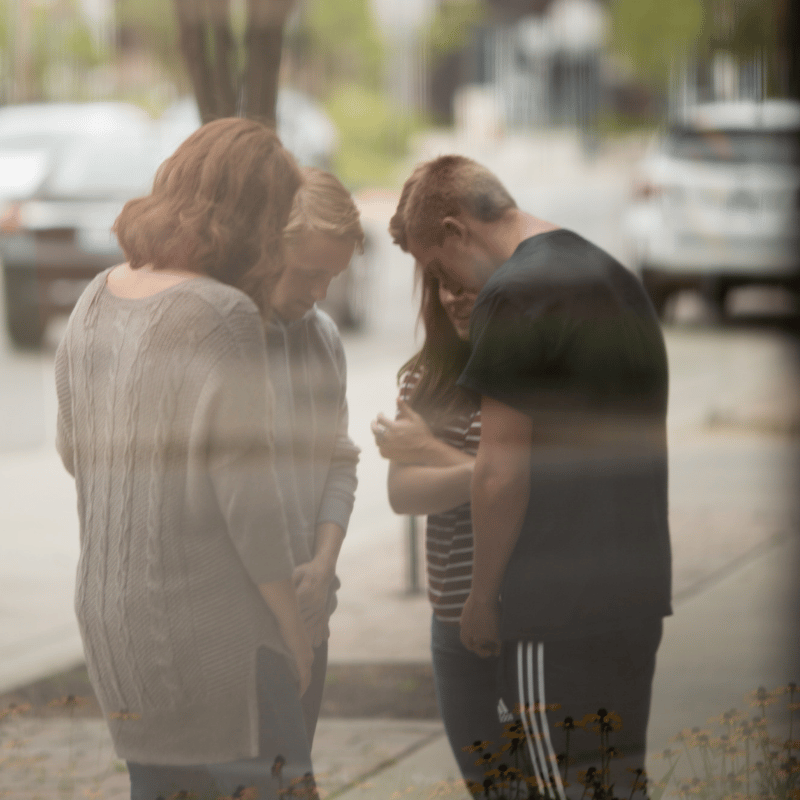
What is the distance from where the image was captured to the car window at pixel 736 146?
9.47 feet

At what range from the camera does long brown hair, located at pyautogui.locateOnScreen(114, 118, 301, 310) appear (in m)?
2.10

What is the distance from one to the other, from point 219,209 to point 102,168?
1241 millimetres

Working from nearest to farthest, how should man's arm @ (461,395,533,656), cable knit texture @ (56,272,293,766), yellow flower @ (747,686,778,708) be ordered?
cable knit texture @ (56,272,293,766), man's arm @ (461,395,533,656), yellow flower @ (747,686,778,708)

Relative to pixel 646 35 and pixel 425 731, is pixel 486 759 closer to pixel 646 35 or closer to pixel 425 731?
pixel 425 731

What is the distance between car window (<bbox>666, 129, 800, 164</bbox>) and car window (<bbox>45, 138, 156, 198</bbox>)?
1.27m

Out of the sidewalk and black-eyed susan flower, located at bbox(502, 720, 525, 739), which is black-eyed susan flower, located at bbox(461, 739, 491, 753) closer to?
black-eyed susan flower, located at bbox(502, 720, 525, 739)

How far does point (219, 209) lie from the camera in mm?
2131

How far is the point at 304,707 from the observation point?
2.44 metres

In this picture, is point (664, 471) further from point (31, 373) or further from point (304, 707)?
point (31, 373)

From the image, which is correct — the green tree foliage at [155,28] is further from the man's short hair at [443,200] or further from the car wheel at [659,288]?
the car wheel at [659,288]

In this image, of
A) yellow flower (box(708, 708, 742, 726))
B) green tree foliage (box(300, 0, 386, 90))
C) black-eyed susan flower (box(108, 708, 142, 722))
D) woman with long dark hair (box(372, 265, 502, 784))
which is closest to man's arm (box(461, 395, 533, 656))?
woman with long dark hair (box(372, 265, 502, 784))

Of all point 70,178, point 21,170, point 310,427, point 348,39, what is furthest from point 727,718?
point 21,170

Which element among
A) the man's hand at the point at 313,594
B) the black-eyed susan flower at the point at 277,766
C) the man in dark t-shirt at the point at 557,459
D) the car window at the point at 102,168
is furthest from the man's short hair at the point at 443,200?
the black-eyed susan flower at the point at 277,766

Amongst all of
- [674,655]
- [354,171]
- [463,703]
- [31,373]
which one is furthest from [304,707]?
[31,373]
